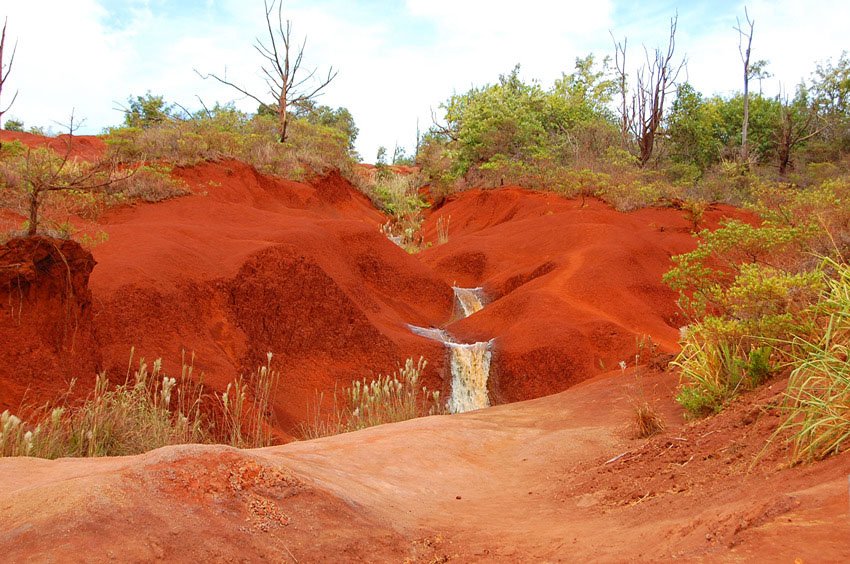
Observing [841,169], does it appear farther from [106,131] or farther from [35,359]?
[35,359]

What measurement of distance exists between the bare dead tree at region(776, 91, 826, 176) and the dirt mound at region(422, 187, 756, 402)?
8551 millimetres

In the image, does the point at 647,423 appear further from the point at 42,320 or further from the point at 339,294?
the point at 339,294

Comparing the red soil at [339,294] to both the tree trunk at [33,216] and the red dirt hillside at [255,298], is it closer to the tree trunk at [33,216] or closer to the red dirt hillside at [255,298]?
the red dirt hillside at [255,298]

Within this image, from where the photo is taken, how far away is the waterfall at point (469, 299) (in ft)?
54.2

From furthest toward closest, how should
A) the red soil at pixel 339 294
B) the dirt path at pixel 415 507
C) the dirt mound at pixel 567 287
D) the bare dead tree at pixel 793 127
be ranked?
the bare dead tree at pixel 793 127 < the dirt mound at pixel 567 287 < the red soil at pixel 339 294 < the dirt path at pixel 415 507

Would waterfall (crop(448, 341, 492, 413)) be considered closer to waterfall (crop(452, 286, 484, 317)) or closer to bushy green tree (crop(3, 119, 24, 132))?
waterfall (crop(452, 286, 484, 317))

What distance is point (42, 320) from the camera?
7.89m

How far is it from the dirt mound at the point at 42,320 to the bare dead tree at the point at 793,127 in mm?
27398

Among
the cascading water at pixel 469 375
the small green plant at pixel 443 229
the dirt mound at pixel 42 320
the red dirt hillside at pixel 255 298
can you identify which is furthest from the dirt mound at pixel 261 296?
the small green plant at pixel 443 229

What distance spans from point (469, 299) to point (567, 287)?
92.5 inches

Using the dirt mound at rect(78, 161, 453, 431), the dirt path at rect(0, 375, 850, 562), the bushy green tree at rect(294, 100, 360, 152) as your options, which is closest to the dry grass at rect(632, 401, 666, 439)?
the dirt path at rect(0, 375, 850, 562)

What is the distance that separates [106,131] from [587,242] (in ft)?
47.9

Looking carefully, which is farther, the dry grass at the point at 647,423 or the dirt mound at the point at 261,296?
the dirt mound at the point at 261,296

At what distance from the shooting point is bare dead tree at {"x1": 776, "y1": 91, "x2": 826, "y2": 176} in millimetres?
28688
